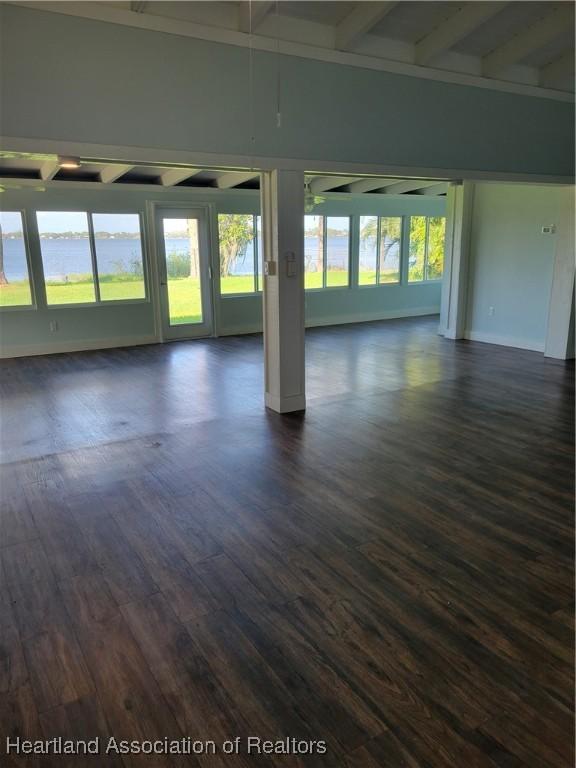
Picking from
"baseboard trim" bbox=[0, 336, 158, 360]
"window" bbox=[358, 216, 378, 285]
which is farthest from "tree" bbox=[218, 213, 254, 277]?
"window" bbox=[358, 216, 378, 285]

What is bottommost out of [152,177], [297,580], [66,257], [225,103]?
[297,580]

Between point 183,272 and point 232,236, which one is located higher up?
point 232,236

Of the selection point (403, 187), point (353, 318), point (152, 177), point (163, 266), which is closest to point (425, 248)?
point (403, 187)

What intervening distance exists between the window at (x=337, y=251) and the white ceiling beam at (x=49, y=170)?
497 centimetres

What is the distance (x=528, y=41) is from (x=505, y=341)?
4.18 metres

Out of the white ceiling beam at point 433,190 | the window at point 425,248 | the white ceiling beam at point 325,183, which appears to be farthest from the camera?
the window at point 425,248

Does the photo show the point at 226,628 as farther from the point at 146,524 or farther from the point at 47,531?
the point at 47,531

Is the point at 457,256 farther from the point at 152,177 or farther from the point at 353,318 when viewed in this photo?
the point at 152,177

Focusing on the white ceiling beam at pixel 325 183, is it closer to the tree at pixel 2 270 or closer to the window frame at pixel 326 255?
the window frame at pixel 326 255

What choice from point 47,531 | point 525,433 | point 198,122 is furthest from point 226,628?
point 198,122

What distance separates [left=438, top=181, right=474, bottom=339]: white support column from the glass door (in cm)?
402

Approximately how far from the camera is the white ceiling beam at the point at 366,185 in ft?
30.1

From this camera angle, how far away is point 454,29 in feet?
15.1

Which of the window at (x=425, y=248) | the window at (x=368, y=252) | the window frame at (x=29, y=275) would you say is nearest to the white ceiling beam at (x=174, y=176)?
the window frame at (x=29, y=275)
